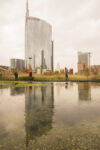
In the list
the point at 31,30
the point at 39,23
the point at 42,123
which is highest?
the point at 39,23

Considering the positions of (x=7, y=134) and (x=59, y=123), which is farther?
(x=59, y=123)

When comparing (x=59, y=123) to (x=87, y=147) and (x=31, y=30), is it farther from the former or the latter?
(x=31, y=30)

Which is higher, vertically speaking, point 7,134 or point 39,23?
point 39,23

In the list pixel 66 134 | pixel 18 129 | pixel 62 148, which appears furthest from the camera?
pixel 18 129

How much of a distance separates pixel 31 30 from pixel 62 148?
715 ft

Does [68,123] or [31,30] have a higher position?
[31,30]

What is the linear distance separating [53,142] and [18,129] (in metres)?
1.99

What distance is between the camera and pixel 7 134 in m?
4.39

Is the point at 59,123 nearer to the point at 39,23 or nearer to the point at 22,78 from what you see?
the point at 22,78

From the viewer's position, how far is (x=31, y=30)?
197 metres

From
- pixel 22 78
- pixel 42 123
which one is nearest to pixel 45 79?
pixel 22 78

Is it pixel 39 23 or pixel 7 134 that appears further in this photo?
pixel 39 23

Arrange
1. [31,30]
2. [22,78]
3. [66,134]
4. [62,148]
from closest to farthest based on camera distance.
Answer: [62,148] → [66,134] → [22,78] → [31,30]

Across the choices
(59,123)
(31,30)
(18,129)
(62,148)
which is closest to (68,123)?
(59,123)
